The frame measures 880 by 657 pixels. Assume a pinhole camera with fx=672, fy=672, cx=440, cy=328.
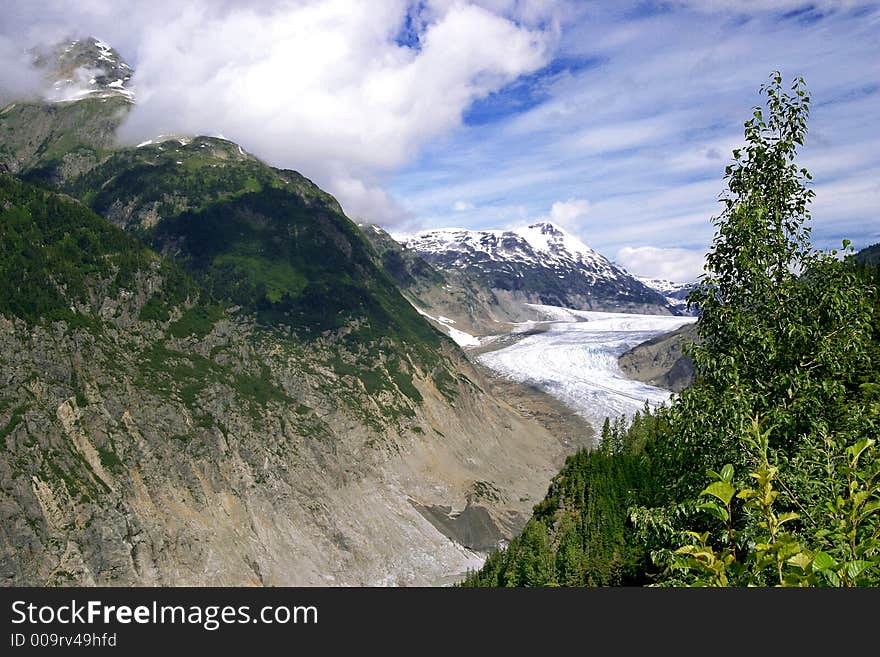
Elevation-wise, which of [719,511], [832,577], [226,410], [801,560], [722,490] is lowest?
[832,577]

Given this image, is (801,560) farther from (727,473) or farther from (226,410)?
(226,410)

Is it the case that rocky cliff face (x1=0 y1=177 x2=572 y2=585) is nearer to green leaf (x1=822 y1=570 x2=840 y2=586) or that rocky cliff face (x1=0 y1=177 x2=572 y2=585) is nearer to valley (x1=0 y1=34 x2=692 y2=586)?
valley (x1=0 y1=34 x2=692 y2=586)

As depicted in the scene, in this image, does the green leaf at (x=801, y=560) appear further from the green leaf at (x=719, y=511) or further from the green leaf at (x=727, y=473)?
the green leaf at (x=727, y=473)

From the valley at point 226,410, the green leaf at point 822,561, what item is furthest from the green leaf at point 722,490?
the valley at point 226,410

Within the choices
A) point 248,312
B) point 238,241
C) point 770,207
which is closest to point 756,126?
point 770,207

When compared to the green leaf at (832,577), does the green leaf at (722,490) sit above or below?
above

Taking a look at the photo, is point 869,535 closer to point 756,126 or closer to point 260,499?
point 756,126

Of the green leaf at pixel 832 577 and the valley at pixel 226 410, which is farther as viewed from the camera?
the valley at pixel 226 410

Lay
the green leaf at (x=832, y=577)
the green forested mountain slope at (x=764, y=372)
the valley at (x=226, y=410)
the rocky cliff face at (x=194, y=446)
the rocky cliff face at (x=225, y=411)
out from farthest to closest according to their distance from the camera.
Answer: the valley at (x=226, y=410) → the rocky cliff face at (x=225, y=411) → the rocky cliff face at (x=194, y=446) → the green forested mountain slope at (x=764, y=372) → the green leaf at (x=832, y=577)

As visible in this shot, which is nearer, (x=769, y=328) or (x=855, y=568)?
(x=855, y=568)

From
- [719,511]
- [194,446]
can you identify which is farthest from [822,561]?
[194,446]

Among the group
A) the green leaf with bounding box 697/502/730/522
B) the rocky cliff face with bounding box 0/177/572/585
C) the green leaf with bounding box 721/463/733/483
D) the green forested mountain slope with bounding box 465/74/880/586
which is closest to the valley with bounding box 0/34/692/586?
the rocky cliff face with bounding box 0/177/572/585

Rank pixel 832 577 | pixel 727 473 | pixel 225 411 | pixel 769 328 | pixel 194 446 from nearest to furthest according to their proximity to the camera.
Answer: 1. pixel 832 577
2. pixel 727 473
3. pixel 769 328
4. pixel 194 446
5. pixel 225 411

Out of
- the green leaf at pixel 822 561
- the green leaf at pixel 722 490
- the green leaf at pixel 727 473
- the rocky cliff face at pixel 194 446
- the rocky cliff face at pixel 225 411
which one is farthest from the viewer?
the rocky cliff face at pixel 225 411
